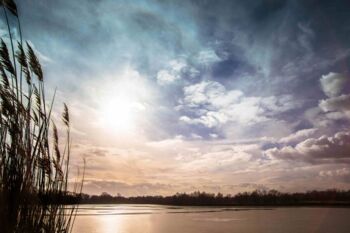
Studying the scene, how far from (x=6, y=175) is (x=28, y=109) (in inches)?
19.9

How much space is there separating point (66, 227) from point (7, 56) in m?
1.51

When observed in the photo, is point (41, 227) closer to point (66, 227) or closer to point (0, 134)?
point (66, 227)

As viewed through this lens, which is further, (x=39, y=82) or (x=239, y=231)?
(x=239, y=231)

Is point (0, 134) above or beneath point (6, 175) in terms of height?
above

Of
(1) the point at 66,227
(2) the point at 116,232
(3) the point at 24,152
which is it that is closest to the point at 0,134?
(3) the point at 24,152

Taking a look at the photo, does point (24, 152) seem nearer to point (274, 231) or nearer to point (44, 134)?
point (44, 134)

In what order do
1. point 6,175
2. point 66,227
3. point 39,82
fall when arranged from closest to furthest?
1. point 6,175
2. point 39,82
3. point 66,227

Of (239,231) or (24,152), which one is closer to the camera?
(24,152)

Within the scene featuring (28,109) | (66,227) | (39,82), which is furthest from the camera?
(66,227)

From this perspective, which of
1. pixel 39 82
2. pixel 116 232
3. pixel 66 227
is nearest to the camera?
pixel 39 82

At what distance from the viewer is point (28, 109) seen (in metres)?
2.63

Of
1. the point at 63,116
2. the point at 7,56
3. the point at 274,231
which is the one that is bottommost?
the point at 274,231

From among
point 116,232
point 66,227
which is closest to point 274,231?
point 116,232

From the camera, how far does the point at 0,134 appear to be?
2.50 metres
